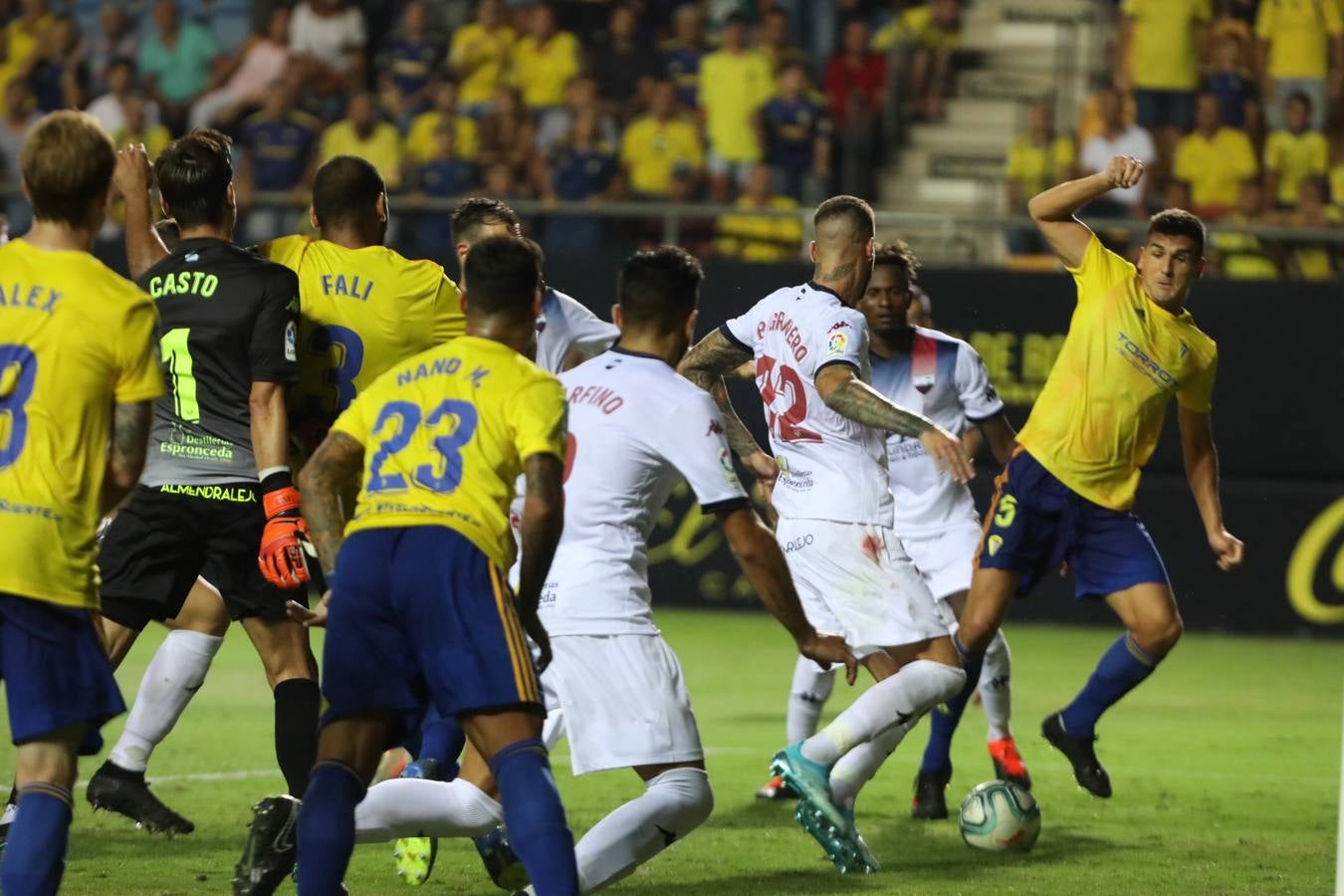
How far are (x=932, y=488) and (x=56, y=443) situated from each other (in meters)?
Answer: 5.27

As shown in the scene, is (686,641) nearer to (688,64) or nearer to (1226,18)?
(688,64)

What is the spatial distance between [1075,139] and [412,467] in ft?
39.8

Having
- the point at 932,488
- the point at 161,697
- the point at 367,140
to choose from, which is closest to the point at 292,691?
the point at 161,697

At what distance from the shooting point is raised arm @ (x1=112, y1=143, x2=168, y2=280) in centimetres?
658

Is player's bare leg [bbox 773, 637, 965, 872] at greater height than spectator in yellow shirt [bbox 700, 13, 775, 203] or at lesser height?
lesser

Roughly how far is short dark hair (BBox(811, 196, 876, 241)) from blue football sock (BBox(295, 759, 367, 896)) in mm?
3031

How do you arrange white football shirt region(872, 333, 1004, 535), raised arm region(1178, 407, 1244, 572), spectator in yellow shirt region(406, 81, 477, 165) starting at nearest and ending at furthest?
raised arm region(1178, 407, 1244, 572) → white football shirt region(872, 333, 1004, 535) → spectator in yellow shirt region(406, 81, 477, 165)

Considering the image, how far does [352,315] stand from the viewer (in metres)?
6.74

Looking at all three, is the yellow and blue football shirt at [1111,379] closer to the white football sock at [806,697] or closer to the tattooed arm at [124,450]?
the white football sock at [806,697]

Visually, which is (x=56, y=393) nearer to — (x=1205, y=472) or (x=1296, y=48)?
(x=1205, y=472)

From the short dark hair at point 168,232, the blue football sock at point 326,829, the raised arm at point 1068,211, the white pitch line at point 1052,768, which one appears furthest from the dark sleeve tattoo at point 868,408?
the white pitch line at point 1052,768

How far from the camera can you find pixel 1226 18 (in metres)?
16.5

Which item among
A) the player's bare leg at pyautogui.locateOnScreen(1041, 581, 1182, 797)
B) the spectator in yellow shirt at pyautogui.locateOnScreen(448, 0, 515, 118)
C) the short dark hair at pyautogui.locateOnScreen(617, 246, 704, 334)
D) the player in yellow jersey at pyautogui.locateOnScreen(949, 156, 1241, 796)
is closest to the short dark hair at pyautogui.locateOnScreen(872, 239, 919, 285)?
the player in yellow jersey at pyautogui.locateOnScreen(949, 156, 1241, 796)

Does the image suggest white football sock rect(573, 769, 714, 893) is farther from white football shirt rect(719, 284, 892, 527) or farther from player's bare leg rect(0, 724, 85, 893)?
white football shirt rect(719, 284, 892, 527)
